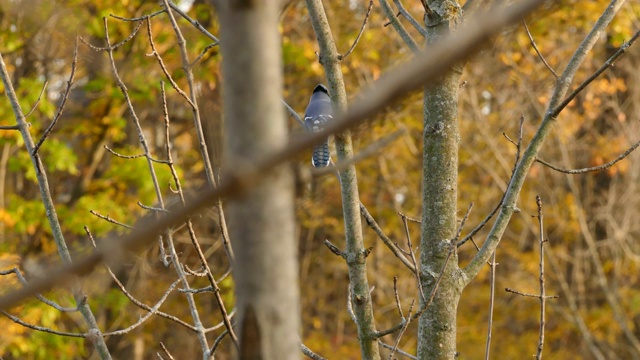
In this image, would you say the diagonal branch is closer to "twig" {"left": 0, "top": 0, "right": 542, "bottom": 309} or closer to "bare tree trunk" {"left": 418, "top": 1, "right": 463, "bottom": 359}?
"bare tree trunk" {"left": 418, "top": 1, "right": 463, "bottom": 359}

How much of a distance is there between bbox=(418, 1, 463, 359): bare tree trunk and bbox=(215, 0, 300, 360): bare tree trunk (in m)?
1.31

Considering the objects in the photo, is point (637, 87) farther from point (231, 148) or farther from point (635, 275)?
point (231, 148)

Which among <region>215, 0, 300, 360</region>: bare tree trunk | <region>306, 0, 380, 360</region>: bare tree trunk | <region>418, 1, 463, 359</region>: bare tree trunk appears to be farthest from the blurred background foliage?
<region>215, 0, 300, 360</region>: bare tree trunk

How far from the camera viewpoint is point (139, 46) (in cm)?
959

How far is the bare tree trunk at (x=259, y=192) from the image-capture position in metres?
0.73

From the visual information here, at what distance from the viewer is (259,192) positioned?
2.47ft

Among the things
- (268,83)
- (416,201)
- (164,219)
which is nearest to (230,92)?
(268,83)

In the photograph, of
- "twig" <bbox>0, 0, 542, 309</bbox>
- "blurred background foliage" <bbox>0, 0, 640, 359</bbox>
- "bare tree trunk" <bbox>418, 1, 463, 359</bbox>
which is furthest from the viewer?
"blurred background foliage" <bbox>0, 0, 640, 359</bbox>

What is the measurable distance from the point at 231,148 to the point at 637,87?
37.0ft

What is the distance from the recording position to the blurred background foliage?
8.98m

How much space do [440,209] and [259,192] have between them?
4.55ft

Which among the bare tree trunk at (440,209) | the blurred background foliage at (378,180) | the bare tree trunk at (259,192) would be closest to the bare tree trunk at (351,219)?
the bare tree trunk at (440,209)

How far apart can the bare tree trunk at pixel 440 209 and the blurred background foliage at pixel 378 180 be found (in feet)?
21.7

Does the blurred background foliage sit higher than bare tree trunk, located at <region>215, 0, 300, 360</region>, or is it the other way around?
the blurred background foliage
